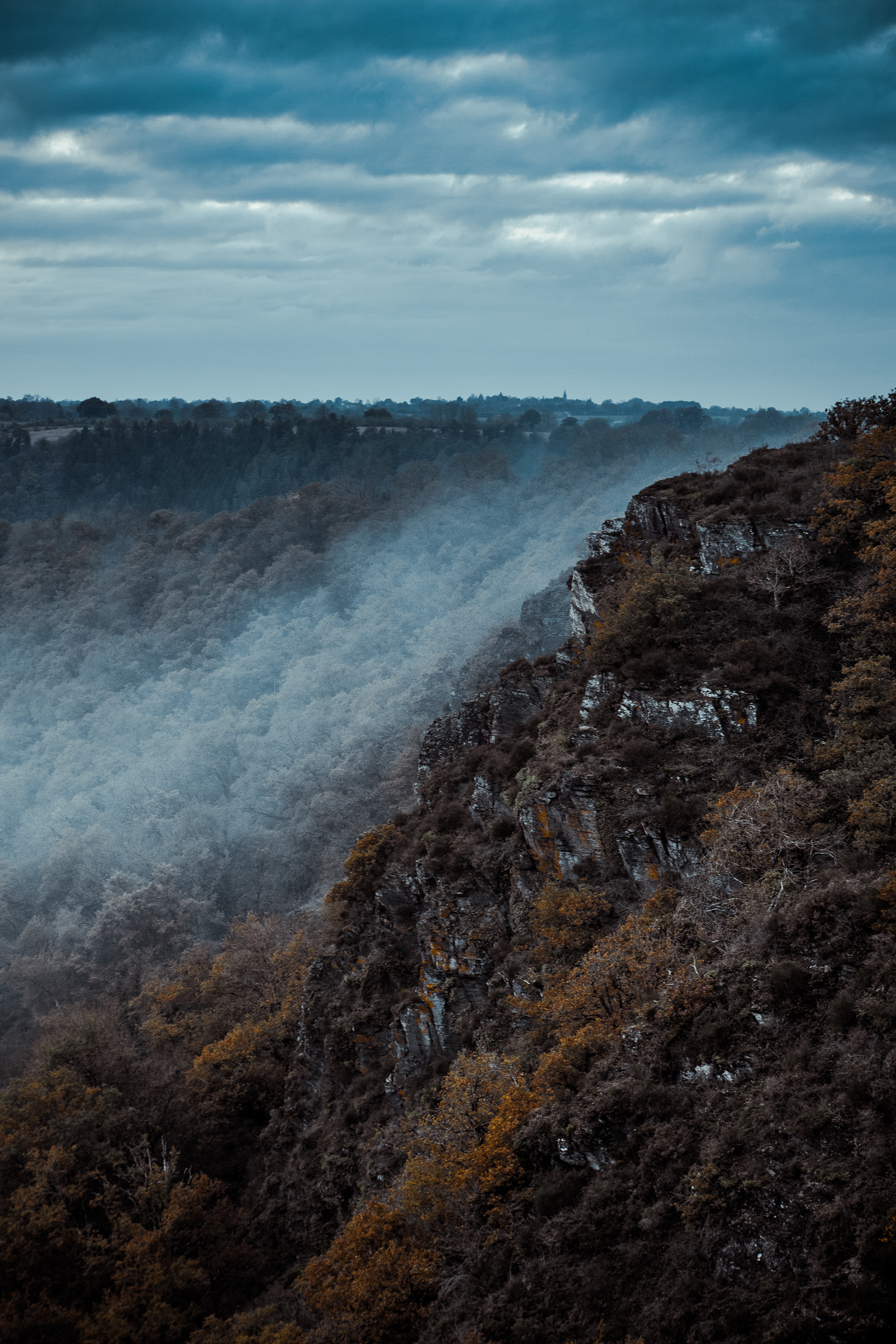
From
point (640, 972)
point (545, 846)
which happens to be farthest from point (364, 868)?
point (640, 972)

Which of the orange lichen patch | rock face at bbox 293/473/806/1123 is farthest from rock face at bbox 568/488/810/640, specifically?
the orange lichen patch

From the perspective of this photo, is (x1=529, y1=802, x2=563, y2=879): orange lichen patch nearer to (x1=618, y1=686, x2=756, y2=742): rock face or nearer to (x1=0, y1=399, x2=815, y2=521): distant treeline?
(x1=618, y1=686, x2=756, y2=742): rock face

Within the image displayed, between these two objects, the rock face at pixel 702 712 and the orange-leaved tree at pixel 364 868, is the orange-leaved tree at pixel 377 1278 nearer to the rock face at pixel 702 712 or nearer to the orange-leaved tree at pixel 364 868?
the rock face at pixel 702 712

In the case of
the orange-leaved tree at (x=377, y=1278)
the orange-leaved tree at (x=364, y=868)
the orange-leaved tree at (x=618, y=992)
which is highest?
the orange-leaved tree at (x=618, y=992)

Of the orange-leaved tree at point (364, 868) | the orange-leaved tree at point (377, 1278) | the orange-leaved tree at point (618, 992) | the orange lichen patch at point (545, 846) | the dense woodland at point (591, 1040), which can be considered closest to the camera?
the dense woodland at point (591, 1040)

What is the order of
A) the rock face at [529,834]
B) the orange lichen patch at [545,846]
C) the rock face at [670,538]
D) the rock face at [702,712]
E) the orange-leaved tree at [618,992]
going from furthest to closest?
the rock face at [670,538], the orange lichen patch at [545,846], the rock face at [702,712], the rock face at [529,834], the orange-leaved tree at [618,992]

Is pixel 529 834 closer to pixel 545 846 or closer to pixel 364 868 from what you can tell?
pixel 545 846

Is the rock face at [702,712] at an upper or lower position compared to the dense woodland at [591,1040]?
upper

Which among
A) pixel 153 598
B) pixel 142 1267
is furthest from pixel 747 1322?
pixel 153 598

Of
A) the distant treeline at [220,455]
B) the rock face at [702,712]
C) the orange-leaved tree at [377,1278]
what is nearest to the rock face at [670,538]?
the rock face at [702,712]

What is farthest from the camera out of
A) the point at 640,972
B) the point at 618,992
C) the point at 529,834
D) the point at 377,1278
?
the point at 529,834
